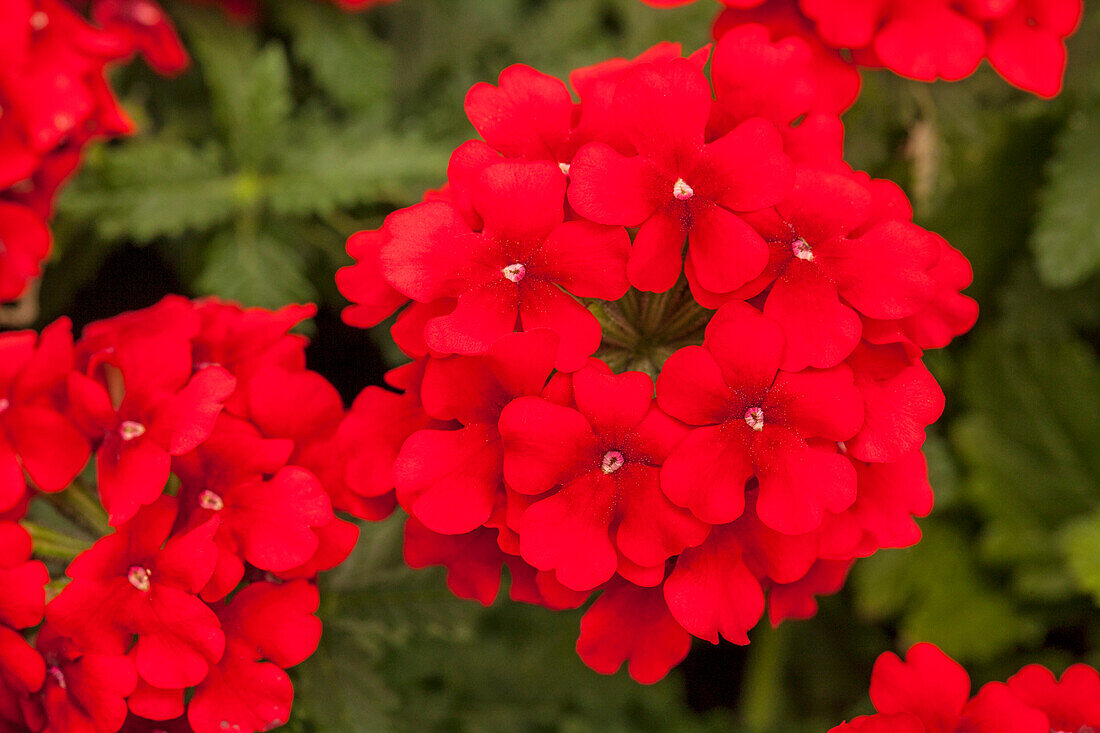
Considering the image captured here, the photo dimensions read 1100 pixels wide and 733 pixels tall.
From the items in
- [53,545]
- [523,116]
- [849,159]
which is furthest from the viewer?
[849,159]

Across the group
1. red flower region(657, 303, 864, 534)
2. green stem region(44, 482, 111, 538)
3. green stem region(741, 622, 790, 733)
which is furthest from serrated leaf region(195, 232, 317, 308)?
green stem region(741, 622, 790, 733)

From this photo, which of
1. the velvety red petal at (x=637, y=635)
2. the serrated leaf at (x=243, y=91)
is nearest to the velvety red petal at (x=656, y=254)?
the velvety red petal at (x=637, y=635)

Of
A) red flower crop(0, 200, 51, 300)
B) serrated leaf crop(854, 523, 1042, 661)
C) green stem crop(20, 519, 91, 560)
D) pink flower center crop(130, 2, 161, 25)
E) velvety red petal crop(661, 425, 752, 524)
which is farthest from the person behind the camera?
serrated leaf crop(854, 523, 1042, 661)

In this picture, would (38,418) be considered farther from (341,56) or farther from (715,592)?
(341,56)

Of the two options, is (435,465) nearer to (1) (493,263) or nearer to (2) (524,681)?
(1) (493,263)

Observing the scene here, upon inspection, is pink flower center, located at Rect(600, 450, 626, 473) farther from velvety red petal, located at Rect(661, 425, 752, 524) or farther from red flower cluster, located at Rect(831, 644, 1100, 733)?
→ red flower cluster, located at Rect(831, 644, 1100, 733)

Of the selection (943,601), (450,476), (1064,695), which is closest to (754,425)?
(450,476)
